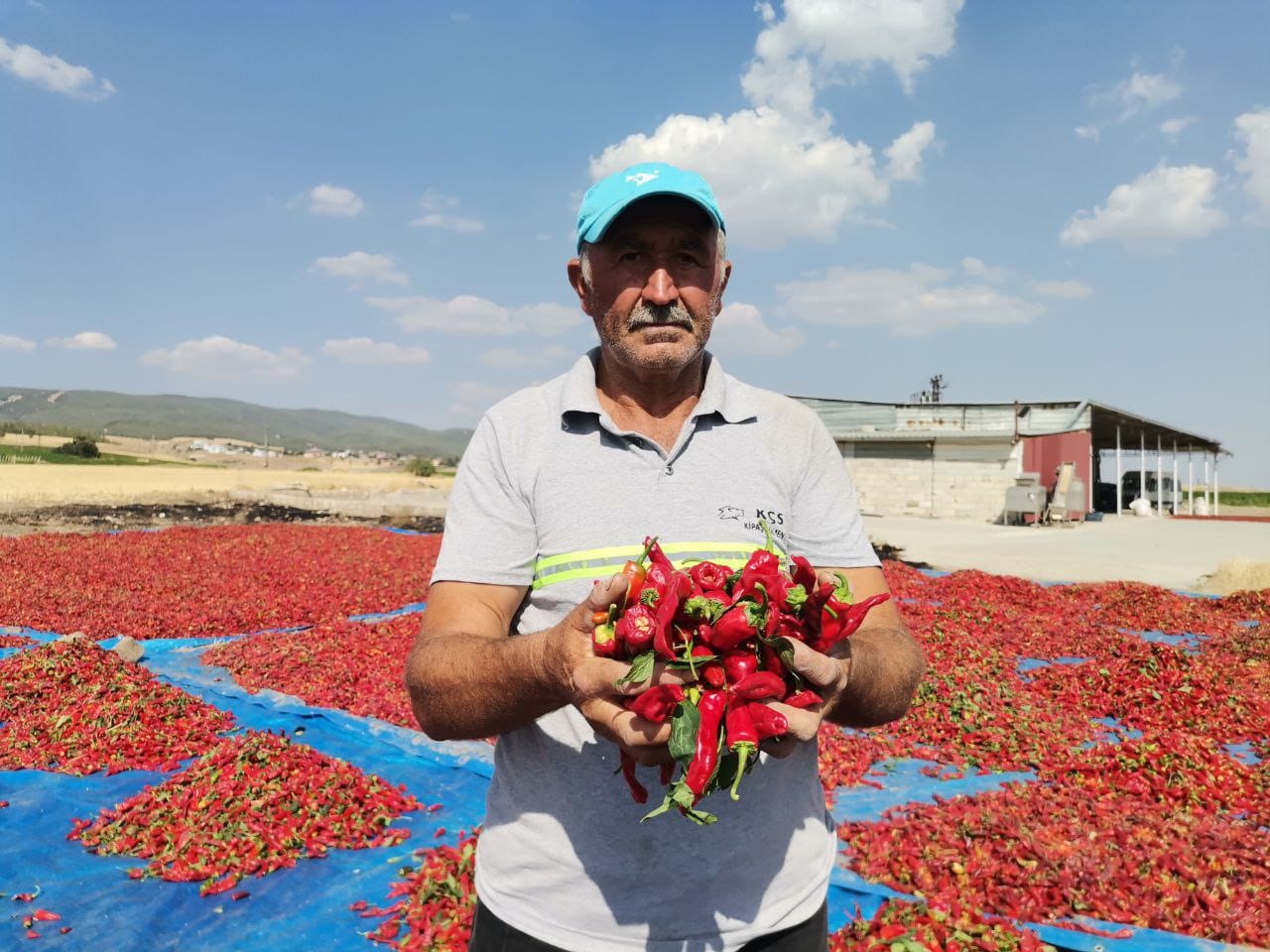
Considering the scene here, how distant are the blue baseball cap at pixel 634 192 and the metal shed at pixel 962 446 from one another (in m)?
36.5

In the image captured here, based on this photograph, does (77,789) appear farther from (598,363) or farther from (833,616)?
(833,616)

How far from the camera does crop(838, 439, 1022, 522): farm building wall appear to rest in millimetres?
36719

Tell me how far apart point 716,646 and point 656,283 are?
1124mm

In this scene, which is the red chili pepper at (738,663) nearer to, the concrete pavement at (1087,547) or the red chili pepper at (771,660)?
the red chili pepper at (771,660)

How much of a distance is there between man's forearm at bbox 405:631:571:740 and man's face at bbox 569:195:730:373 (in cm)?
97

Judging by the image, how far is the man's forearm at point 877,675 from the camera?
2186 mm

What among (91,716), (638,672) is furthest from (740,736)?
(91,716)

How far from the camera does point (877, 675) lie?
2.24 meters

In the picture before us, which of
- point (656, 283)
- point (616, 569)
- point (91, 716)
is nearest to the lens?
point (616, 569)

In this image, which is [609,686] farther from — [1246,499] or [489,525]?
[1246,499]

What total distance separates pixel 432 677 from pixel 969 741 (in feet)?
25.5

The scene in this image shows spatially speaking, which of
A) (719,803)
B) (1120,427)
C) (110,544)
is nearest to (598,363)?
(719,803)

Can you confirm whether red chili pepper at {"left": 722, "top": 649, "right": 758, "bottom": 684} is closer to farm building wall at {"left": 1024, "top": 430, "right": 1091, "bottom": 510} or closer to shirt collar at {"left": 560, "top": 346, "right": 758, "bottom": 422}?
shirt collar at {"left": 560, "top": 346, "right": 758, "bottom": 422}

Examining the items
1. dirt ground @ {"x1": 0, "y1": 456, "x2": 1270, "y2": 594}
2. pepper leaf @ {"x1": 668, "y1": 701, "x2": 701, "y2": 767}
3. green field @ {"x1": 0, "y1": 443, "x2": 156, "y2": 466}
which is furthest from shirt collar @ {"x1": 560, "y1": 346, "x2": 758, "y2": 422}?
green field @ {"x1": 0, "y1": 443, "x2": 156, "y2": 466}
